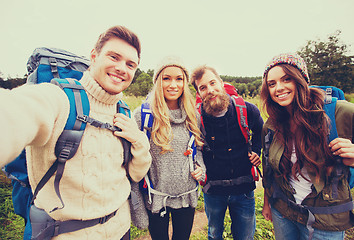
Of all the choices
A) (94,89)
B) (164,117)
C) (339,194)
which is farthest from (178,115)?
(339,194)

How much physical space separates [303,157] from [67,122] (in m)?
2.14

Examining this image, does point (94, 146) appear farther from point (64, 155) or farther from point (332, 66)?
point (332, 66)

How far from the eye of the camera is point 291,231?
1830 millimetres

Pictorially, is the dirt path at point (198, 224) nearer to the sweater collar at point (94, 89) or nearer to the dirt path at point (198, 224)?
the dirt path at point (198, 224)

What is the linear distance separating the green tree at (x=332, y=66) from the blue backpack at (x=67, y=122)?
111ft

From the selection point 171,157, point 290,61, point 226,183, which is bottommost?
point 226,183

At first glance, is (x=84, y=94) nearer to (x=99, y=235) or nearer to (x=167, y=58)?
(x=99, y=235)

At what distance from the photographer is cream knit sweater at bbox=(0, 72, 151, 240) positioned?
2.21 feet

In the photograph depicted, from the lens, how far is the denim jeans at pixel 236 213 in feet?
7.37

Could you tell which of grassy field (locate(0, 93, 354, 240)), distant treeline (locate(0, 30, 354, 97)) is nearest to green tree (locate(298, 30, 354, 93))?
distant treeline (locate(0, 30, 354, 97))

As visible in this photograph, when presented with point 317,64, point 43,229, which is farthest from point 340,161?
point 317,64

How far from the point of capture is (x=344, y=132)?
149cm

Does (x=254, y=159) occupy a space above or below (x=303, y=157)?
below

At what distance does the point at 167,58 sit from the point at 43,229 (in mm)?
2063
